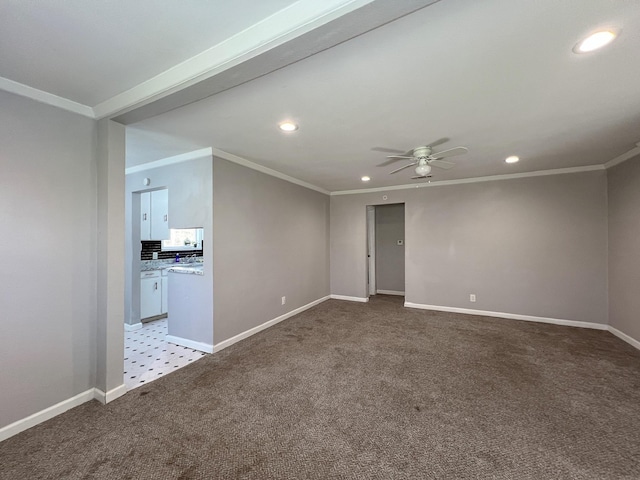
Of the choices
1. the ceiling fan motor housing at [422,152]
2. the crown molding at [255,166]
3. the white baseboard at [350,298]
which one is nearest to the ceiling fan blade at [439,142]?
the ceiling fan motor housing at [422,152]

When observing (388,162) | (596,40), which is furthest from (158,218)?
(596,40)

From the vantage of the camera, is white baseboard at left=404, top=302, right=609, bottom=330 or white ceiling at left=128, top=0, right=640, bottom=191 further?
white baseboard at left=404, top=302, right=609, bottom=330

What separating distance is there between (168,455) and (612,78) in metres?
3.88

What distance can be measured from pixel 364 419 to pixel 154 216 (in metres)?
4.63

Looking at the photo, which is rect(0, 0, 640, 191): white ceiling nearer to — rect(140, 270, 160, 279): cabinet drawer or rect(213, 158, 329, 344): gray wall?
rect(213, 158, 329, 344): gray wall

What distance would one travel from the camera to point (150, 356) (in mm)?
3236

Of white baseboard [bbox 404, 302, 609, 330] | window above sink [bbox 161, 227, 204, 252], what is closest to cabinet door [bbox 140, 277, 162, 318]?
window above sink [bbox 161, 227, 204, 252]

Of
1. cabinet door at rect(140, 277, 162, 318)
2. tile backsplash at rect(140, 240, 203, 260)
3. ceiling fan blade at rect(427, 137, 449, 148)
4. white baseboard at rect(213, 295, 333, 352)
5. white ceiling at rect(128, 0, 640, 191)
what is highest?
white ceiling at rect(128, 0, 640, 191)

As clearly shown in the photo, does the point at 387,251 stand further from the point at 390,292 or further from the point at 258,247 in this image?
the point at 258,247

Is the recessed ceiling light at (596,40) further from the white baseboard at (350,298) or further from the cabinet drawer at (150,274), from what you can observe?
the cabinet drawer at (150,274)

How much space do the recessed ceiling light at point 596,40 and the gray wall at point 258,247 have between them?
10.7 ft

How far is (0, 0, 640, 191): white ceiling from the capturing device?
1.37 metres

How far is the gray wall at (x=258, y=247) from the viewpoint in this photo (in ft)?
11.1

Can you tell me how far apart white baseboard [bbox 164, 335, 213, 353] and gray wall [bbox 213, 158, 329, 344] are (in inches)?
5.8
